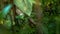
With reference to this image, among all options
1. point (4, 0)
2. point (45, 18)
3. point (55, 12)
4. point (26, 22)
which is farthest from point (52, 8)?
point (4, 0)

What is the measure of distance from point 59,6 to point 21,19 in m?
0.40

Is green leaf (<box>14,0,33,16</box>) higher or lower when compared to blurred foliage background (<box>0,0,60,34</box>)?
higher

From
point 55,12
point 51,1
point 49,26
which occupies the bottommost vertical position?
point 49,26

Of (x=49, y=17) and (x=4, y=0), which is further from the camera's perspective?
(x=49, y=17)

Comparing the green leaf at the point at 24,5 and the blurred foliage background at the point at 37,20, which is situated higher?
the green leaf at the point at 24,5

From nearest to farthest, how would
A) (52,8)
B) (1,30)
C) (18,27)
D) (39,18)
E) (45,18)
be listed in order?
1. (1,30)
2. (39,18)
3. (18,27)
4. (45,18)
5. (52,8)

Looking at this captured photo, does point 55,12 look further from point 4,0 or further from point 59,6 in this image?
point 4,0

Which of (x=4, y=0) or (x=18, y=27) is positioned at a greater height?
(x=4, y=0)

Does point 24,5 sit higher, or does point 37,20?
point 24,5

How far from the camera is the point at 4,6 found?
3.76 ft

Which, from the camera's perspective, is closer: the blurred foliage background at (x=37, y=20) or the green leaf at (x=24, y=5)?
the green leaf at (x=24, y=5)

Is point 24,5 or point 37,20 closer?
point 24,5

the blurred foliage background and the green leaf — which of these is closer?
the green leaf

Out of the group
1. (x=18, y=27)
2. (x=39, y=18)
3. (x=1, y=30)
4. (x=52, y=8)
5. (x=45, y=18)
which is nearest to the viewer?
(x=1, y=30)
